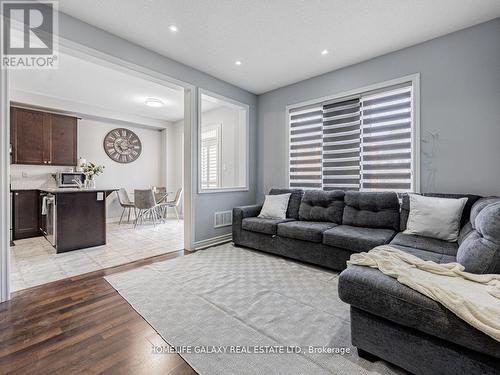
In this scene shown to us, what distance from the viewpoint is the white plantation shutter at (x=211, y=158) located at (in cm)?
570

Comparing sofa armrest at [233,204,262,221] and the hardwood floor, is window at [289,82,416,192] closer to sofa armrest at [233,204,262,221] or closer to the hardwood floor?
sofa armrest at [233,204,262,221]

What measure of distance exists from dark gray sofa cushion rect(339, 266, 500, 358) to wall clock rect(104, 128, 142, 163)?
6.38 m

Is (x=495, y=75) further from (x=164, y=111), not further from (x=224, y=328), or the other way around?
(x=164, y=111)

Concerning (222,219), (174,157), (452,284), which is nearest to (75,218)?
(222,219)

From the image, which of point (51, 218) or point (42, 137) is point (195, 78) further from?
point (42, 137)

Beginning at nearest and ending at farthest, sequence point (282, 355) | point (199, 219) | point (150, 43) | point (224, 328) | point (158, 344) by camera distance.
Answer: point (282, 355) → point (158, 344) → point (224, 328) → point (150, 43) → point (199, 219)

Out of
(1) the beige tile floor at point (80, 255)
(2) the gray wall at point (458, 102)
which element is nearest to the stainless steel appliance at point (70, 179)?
(1) the beige tile floor at point (80, 255)

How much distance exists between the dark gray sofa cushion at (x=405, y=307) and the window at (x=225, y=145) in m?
3.05

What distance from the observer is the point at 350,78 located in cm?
350

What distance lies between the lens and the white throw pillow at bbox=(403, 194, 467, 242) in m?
2.29

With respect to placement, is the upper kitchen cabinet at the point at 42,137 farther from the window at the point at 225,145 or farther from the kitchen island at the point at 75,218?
the window at the point at 225,145

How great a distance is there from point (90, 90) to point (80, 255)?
3.16 m

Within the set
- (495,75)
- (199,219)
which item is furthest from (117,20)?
(495,75)

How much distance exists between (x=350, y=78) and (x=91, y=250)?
4.67 meters
